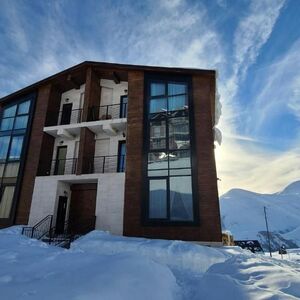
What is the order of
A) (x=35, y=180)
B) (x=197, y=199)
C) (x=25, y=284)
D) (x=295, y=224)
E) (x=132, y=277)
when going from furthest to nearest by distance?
(x=295, y=224) < (x=35, y=180) < (x=197, y=199) < (x=132, y=277) < (x=25, y=284)

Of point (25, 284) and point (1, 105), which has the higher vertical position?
point (1, 105)

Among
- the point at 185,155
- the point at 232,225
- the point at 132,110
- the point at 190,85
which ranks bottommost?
the point at 232,225

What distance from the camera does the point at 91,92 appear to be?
636 inches

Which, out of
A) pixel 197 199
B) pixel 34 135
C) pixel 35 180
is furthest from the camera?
pixel 34 135

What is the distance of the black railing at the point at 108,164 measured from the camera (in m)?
15.0

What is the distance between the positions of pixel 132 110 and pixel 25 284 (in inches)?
461

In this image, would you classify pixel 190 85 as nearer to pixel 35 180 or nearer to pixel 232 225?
pixel 35 180

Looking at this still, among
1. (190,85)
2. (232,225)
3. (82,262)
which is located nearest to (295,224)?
(232,225)

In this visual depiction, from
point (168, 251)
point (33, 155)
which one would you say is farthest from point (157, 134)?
point (33, 155)

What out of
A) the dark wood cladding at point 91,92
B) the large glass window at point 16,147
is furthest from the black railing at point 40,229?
the dark wood cladding at point 91,92

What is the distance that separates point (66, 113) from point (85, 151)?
4265 millimetres

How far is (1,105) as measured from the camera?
18.9 meters

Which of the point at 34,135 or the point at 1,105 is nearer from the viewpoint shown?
the point at 34,135

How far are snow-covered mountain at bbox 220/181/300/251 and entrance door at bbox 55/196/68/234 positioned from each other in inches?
3538
